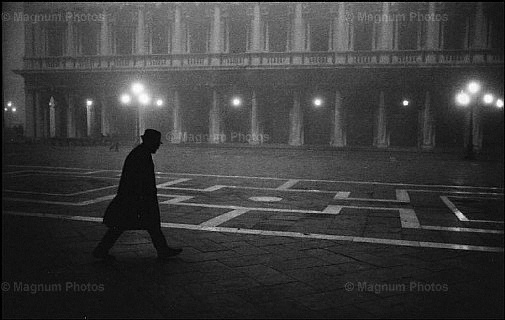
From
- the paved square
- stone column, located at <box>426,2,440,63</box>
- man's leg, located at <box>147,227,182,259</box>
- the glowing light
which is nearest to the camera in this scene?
man's leg, located at <box>147,227,182,259</box>

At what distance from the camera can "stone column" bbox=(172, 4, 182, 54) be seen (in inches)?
1223

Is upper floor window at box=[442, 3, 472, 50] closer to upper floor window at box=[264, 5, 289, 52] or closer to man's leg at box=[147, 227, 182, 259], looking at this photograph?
upper floor window at box=[264, 5, 289, 52]

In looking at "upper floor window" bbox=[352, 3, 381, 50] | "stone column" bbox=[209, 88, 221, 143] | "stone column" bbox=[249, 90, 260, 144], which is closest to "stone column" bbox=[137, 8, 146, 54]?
"stone column" bbox=[209, 88, 221, 143]

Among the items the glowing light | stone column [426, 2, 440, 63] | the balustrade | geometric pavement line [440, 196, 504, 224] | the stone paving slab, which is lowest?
the stone paving slab

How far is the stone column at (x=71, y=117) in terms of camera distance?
33.1 m

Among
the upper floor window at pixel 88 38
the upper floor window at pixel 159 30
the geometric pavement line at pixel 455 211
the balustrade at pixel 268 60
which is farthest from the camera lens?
the upper floor window at pixel 88 38

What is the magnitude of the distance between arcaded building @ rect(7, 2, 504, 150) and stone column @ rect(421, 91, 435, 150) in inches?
3.4

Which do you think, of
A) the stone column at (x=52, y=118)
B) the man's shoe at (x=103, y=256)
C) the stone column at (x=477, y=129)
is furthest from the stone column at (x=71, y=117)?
the man's shoe at (x=103, y=256)

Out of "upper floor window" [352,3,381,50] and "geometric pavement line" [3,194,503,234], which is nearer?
"geometric pavement line" [3,194,503,234]

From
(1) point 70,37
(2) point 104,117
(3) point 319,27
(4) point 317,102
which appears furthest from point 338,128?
(1) point 70,37

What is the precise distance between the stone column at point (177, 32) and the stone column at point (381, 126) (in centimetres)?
1395

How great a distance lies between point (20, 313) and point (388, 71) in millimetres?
26812

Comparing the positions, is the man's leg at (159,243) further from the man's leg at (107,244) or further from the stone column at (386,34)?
the stone column at (386,34)

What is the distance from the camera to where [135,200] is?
5.02 metres
